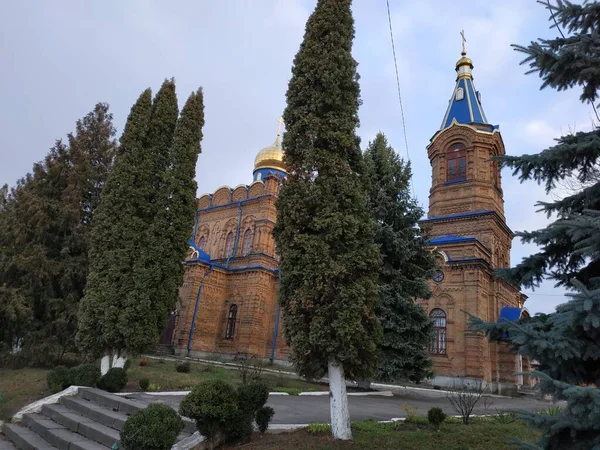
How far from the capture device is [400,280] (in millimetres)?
13164

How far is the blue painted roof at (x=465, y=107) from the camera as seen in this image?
25.0 meters

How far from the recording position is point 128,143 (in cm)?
1236

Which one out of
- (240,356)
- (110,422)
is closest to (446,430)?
(110,422)

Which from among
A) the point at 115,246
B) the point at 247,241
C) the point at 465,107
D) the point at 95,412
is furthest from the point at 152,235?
the point at 465,107

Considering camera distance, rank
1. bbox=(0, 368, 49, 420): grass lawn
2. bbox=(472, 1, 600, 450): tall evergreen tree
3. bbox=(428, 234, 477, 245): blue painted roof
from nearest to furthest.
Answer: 1. bbox=(472, 1, 600, 450): tall evergreen tree
2. bbox=(0, 368, 49, 420): grass lawn
3. bbox=(428, 234, 477, 245): blue painted roof

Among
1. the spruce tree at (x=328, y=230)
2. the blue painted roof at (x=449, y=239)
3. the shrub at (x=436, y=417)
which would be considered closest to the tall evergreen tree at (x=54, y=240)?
the spruce tree at (x=328, y=230)

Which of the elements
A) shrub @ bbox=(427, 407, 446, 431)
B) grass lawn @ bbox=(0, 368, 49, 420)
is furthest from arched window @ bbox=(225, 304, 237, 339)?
shrub @ bbox=(427, 407, 446, 431)

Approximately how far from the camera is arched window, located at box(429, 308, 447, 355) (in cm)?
1991

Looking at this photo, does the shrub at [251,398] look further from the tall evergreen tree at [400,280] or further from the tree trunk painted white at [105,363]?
the tall evergreen tree at [400,280]

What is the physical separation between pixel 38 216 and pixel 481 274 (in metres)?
18.2

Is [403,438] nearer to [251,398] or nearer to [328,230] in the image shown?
[251,398]

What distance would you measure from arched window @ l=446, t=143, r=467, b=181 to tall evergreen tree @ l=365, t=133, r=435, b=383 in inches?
460

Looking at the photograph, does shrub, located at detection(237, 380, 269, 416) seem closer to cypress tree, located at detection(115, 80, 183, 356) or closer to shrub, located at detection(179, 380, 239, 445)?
shrub, located at detection(179, 380, 239, 445)

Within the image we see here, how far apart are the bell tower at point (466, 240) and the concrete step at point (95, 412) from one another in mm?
14702
